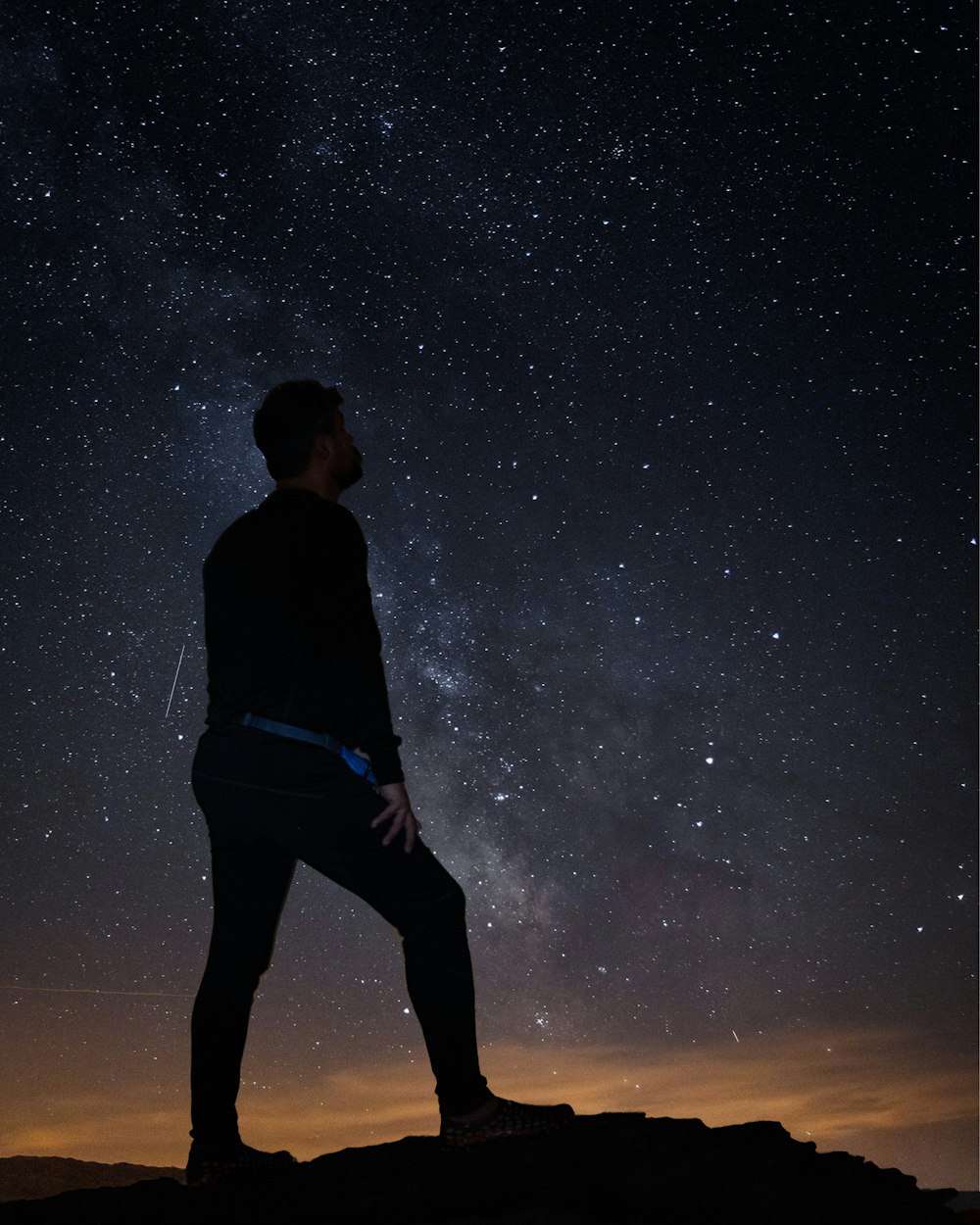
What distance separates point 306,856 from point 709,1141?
1291 mm

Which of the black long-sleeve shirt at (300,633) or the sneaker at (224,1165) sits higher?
the black long-sleeve shirt at (300,633)

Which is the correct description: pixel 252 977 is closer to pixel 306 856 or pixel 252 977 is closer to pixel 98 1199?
pixel 306 856

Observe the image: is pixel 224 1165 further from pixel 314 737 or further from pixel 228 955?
pixel 314 737

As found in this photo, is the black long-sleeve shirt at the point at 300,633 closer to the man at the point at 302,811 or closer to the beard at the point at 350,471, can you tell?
the man at the point at 302,811

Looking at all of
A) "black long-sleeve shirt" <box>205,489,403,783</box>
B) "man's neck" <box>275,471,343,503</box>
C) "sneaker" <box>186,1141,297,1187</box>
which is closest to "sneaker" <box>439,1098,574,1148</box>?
"sneaker" <box>186,1141,297,1187</box>

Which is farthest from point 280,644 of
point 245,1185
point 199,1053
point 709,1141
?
point 709,1141

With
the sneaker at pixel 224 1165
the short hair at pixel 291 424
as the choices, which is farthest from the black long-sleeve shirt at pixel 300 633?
the sneaker at pixel 224 1165

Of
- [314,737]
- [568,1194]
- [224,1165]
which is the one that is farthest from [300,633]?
[568,1194]

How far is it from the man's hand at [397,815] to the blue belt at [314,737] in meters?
0.06

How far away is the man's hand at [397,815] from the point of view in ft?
9.12

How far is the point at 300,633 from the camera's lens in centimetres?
289

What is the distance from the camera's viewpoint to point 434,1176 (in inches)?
97.3

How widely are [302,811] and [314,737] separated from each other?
21 centimetres

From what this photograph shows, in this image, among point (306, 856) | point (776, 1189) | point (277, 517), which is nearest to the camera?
point (776, 1189)
